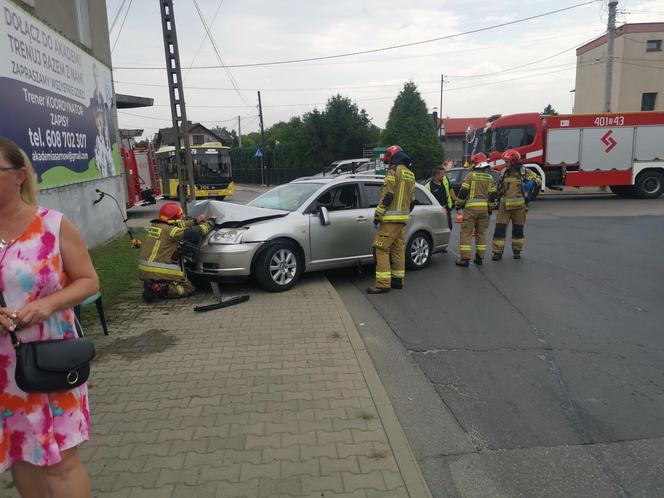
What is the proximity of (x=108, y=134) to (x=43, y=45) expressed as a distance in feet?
13.5

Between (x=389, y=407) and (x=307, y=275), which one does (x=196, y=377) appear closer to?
(x=389, y=407)

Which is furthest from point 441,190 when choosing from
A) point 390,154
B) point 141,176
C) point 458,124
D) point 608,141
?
point 458,124

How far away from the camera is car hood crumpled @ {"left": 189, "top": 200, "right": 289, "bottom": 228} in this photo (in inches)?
275

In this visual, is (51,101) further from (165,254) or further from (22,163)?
(22,163)

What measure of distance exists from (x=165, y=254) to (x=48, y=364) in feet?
15.3

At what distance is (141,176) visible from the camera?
66.1 feet

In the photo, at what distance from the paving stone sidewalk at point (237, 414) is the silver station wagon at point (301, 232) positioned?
1.27 meters

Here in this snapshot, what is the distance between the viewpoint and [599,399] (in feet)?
13.0

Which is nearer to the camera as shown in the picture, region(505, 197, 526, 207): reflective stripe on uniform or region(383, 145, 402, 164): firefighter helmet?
region(383, 145, 402, 164): firefighter helmet

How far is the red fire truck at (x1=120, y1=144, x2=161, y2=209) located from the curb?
14130 millimetres

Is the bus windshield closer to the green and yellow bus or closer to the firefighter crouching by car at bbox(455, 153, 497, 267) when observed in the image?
the green and yellow bus

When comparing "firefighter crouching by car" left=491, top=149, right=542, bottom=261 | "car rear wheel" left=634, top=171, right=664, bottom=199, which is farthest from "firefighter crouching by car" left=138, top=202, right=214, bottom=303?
"car rear wheel" left=634, top=171, right=664, bottom=199

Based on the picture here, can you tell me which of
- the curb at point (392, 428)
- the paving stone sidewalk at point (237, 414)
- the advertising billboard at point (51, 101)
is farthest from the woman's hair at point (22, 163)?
the advertising billboard at point (51, 101)

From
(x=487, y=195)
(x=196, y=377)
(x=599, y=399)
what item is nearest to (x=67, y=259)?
(x=196, y=377)
